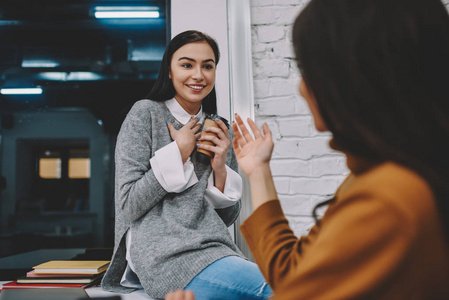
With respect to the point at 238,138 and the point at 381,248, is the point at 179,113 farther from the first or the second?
the point at 381,248

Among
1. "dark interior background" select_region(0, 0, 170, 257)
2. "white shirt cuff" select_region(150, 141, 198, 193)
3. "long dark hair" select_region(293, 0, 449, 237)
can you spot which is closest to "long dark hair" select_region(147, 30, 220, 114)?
"white shirt cuff" select_region(150, 141, 198, 193)

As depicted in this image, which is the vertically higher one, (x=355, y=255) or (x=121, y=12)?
(x=121, y=12)

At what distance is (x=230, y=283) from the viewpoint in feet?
3.59

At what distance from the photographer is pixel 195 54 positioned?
144cm

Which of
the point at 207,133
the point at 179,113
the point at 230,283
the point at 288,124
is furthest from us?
the point at 288,124

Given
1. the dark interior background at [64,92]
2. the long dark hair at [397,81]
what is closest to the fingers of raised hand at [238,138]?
the long dark hair at [397,81]

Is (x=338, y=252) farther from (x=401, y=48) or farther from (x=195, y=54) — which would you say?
(x=195, y=54)

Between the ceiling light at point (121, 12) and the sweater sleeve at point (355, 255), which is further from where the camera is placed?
the ceiling light at point (121, 12)

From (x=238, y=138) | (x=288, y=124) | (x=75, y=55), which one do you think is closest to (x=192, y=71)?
(x=288, y=124)

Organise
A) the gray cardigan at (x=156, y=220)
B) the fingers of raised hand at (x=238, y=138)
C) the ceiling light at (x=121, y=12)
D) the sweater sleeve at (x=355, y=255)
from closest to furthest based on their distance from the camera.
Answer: the sweater sleeve at (x=355, y=255) < the fingers of raised hand at (x=238, y=138) < the gray cardigan at (x=156, y=220) < the ceiling light at (x=121, y=12)

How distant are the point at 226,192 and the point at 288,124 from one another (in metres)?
0.50

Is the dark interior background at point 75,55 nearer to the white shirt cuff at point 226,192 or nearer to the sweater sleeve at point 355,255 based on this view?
the white shirt cuff at point 226,192

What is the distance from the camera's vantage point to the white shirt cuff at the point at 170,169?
4.09ft

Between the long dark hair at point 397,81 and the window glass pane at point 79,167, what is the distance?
5.65ft
